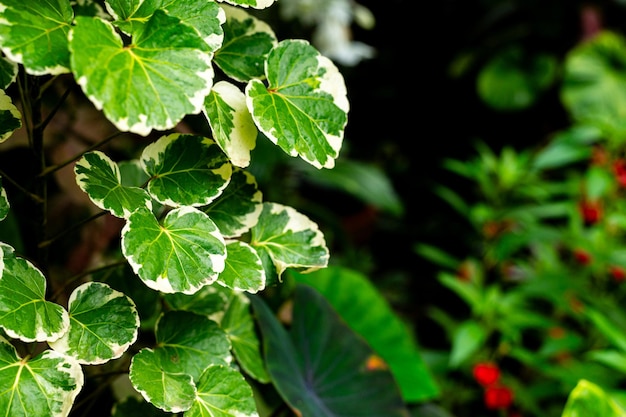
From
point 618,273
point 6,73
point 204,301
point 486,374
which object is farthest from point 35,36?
point 618,273

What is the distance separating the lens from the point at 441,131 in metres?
2.90

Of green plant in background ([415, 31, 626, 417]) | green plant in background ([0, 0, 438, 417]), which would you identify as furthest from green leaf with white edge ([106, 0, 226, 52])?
green plant in background ([415, 31, 626, 417])

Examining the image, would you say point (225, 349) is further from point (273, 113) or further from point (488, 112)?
point (488, 112)

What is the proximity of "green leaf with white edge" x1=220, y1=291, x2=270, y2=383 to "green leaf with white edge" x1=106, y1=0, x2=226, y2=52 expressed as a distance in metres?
0.28

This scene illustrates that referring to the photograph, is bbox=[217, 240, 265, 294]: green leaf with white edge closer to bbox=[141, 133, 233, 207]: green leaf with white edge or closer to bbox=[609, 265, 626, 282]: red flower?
bbox=[141, 133, 233, 207]: green leaf with white edge

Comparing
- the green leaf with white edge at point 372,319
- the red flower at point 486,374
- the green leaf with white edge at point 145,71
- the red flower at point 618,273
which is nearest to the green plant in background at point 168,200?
the green leaf with white edge at point 145,71

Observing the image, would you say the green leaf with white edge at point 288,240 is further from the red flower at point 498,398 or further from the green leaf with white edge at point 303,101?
the red flower at point 498,398

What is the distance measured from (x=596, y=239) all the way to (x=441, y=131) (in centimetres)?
168

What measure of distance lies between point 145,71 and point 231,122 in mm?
98

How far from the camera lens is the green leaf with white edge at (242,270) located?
0.45 meters

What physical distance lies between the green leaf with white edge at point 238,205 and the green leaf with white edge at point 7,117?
0.55 feet

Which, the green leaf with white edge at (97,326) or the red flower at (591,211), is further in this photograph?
the red flower at (591,211)

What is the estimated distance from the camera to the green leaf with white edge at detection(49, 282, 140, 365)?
16.8 inches

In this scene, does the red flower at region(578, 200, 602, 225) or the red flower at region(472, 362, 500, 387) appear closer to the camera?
the red flower at region(472, 362, 500, 387)
